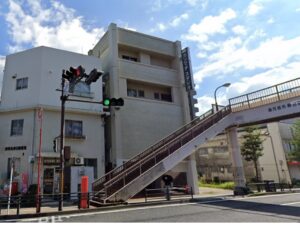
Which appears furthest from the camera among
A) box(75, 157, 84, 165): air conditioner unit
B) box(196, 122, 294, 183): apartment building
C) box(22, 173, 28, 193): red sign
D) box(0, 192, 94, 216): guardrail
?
box(196, 122, 294, 183): apartment building

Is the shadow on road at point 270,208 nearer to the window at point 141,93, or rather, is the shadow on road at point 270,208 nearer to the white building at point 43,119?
the white building at point 43,119

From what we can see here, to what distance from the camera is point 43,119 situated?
66.4 feet

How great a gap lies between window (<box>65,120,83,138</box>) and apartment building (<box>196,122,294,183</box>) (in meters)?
26.0

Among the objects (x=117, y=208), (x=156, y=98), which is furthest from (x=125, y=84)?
(x=117, y=208)

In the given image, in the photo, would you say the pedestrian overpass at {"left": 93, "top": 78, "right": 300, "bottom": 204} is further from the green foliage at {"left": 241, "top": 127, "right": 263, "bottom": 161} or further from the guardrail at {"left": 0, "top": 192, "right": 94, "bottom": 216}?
the green foliage at {"left": 241, "top": 127, "right": 263, "bottom": 161}

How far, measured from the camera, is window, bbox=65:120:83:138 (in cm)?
2092

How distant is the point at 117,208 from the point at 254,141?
24.8m

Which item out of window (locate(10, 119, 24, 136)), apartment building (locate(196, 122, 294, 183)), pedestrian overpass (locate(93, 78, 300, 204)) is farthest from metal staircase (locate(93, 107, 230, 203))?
apartment building (locate(196, 122, 294, 183))

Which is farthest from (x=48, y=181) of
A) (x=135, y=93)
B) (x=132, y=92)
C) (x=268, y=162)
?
(x=268, y=162)

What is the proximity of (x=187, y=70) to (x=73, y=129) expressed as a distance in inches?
542

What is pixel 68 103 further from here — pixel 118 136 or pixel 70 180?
pixel 70 180

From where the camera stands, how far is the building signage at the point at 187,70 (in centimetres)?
2706

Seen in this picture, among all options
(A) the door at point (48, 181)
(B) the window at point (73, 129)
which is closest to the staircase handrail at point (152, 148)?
(A) the door at point (48, 181)

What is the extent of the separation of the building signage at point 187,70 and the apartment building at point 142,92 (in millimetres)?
541
